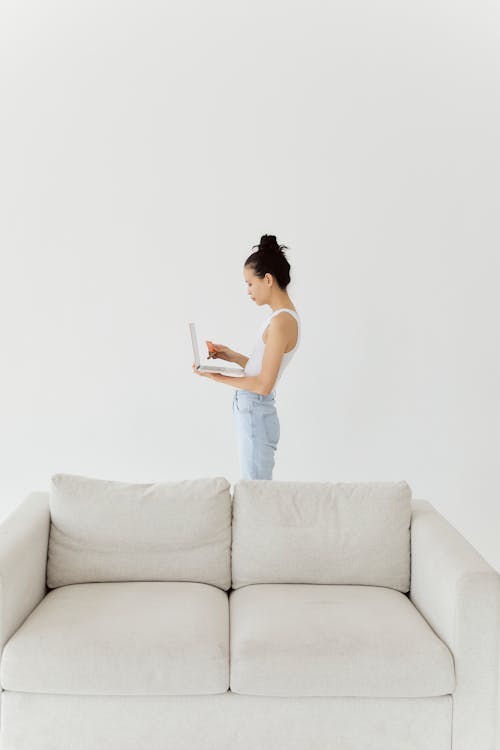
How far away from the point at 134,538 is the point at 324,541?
0.64 meters

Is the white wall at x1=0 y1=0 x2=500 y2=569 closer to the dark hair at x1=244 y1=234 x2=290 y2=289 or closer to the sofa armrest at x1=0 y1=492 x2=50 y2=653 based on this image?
the dark hair at x1=244 y1=234 x2=290 y2=289

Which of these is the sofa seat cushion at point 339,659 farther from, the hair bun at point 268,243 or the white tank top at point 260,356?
the hair bun at point 268,243

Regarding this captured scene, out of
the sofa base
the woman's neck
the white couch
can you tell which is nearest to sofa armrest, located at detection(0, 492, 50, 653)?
the white couch

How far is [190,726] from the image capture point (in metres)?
2.70

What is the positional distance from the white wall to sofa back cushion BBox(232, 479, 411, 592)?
178cm

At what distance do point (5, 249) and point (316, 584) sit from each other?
2.64 meters

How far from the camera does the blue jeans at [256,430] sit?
3.90 meters

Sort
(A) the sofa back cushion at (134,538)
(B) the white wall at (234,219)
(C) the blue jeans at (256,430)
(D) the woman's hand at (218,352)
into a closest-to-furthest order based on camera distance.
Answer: (A) the sofa back cushion at (134,538)
(C) the blue jeans at (256,430)
(D) the woman's hand at (218,352)
(B) the white wall at (234,219)

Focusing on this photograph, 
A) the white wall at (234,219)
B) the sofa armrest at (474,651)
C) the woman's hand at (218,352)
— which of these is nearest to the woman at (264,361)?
the woman's hand at (218,352)

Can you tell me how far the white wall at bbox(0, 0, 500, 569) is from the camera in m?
4.88

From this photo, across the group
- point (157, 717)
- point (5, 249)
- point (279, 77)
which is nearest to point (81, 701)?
point (157, 717)

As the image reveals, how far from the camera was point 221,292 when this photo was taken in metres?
4.95

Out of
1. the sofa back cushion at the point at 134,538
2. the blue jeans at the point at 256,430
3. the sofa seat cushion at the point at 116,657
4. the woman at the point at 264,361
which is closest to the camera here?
the sofa seat cushion at the point at 116,657

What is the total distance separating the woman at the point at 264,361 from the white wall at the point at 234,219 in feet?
3.50
